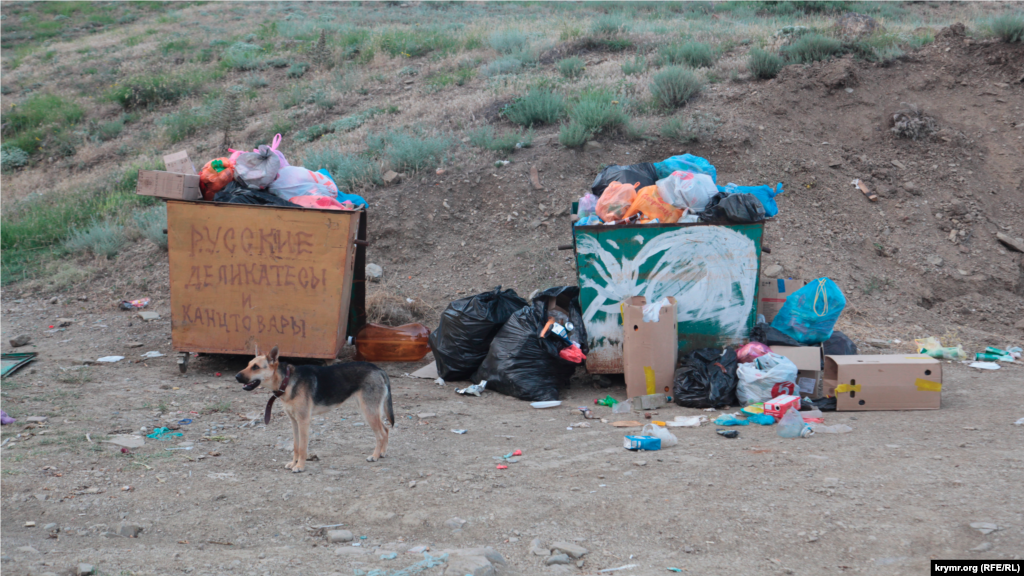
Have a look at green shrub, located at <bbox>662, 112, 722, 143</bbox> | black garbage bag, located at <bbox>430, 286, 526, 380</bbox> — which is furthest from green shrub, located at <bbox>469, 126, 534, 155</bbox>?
black garbage bag, located at <bbox>430, 286, 526, 380</bbox>

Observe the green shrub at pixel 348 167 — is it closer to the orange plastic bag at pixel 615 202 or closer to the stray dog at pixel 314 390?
the orange plastic bag at pixel 615 202

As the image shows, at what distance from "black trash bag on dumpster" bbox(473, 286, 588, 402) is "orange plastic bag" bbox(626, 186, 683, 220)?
99 cm

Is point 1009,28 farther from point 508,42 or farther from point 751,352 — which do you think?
point 751,352

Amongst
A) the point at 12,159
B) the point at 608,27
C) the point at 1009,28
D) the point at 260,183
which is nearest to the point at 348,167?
the point at 260,183

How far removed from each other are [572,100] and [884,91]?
14.9 ft

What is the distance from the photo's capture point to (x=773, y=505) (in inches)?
127

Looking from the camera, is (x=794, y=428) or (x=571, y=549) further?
(x=794, y=428)

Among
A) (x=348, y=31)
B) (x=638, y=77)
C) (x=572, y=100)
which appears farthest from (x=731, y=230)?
(x=348, y=31)

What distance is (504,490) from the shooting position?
3.68 meters

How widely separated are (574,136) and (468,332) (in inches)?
167

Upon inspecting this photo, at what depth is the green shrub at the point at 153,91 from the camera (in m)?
16.0

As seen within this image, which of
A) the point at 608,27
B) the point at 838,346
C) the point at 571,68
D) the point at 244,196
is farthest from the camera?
the point at 608,27

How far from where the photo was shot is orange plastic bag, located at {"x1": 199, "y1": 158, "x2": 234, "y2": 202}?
6.10 m

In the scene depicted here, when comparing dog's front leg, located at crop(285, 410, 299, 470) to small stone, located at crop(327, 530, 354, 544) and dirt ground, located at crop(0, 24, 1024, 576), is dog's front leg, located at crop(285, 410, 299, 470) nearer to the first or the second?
dirt ground, located at crop(0, 24, 1024, 576)
